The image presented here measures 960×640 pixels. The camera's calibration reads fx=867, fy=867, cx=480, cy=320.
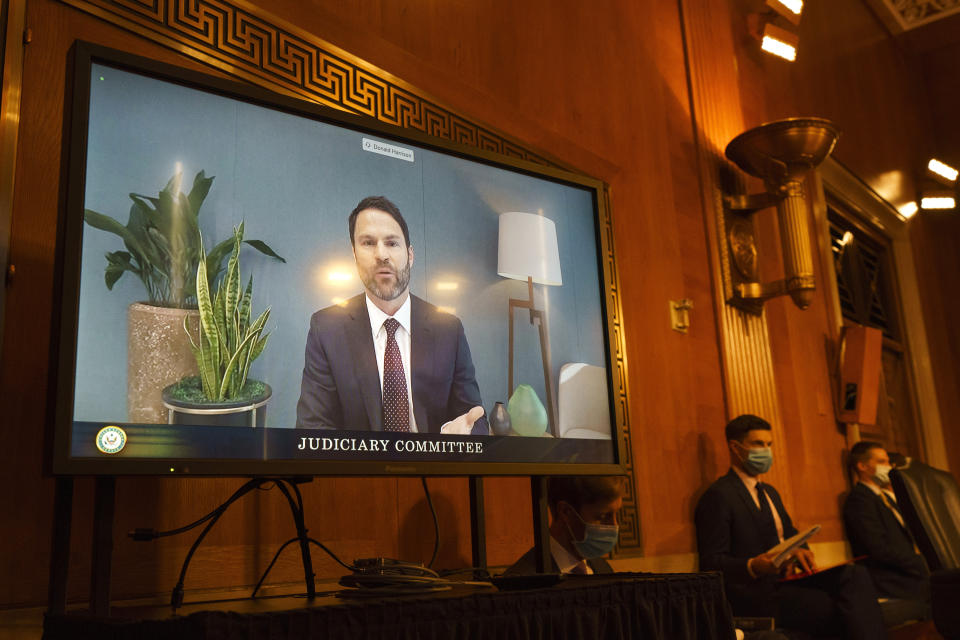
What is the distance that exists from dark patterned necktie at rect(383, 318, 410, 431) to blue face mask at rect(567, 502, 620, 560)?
0.75 metres

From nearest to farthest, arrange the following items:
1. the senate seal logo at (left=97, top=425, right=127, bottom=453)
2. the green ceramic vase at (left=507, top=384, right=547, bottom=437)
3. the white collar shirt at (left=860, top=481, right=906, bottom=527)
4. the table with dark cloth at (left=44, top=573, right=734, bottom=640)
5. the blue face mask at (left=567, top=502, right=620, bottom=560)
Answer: the table with dark cloth at (left=44, top=573, right=734, bottom=640)
the senate seal logo at (left=97, top=425, right=127, bottom=453)
the green ceramic vase at (left=507, top=384, right=547, bottom=437)
the blue face mask at (left=567, top=502, right=620, bottom=560)
the white collar shirt at (left=860, top=481, right=906, bottom=527)

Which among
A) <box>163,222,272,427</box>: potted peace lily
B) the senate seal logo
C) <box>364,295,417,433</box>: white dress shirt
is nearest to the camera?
the senate seal logo

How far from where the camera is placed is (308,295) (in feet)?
6.17

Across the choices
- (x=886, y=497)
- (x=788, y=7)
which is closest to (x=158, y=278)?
(x=886, y=497)

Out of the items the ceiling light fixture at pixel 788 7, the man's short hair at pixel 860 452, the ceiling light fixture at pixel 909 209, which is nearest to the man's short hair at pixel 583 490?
the man's short hair at pixel 860 452

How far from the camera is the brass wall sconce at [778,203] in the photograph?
13.8ft

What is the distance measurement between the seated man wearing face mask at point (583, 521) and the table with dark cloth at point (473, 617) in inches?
15.2

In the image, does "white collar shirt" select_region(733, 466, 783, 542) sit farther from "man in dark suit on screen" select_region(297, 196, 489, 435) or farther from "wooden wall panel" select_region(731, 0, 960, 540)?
"man in dark suit on screen" select_region(297, 196, 489, 435)

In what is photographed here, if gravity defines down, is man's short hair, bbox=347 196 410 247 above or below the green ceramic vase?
above

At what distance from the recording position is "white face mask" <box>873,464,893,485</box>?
4883 millimetres

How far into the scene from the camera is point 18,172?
1767 mm

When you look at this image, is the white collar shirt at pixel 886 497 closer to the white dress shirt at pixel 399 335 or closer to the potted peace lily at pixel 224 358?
the white dress shirt at pixel 399 335

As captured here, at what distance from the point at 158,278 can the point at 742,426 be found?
2.76 metres

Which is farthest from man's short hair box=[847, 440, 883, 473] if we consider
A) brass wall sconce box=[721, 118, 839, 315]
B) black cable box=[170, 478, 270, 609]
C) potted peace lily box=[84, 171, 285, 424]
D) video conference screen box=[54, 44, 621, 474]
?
potted peace lily box=[84, 171, 285, 424]
